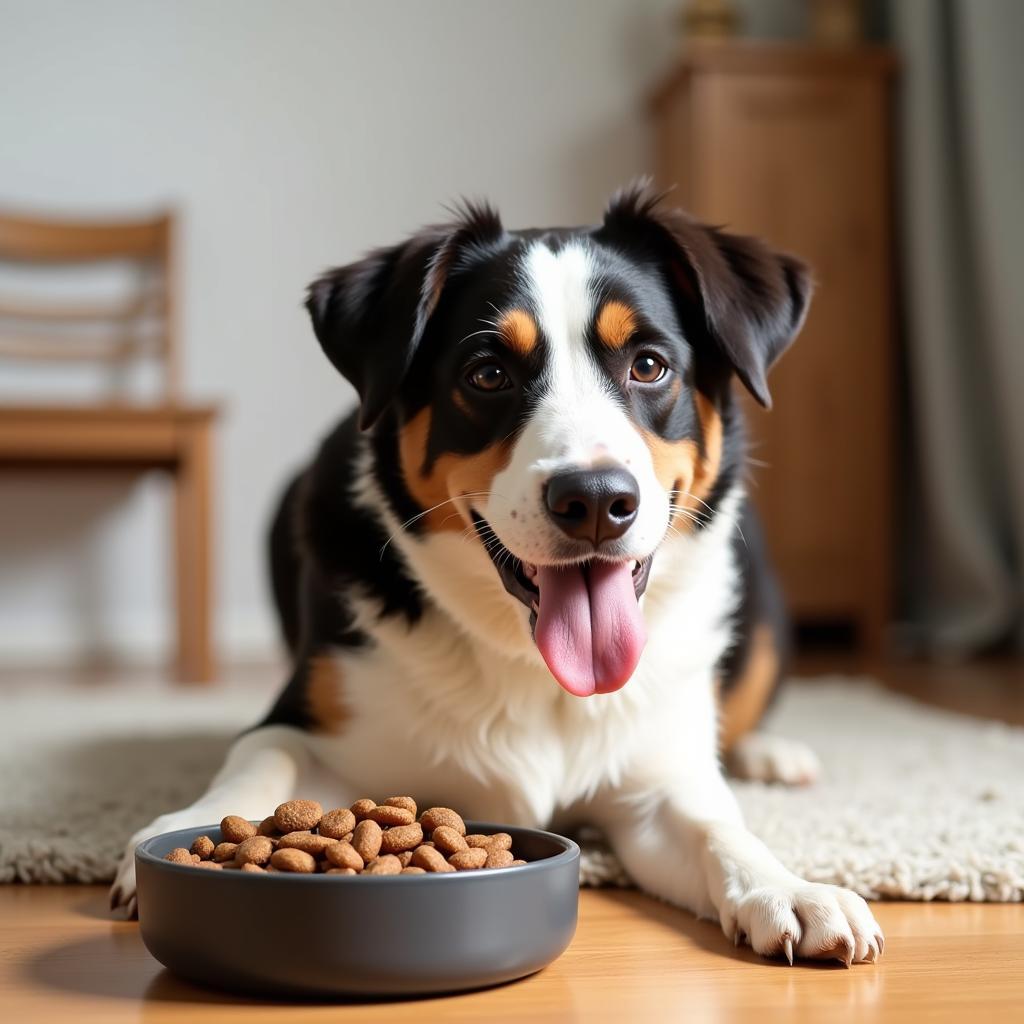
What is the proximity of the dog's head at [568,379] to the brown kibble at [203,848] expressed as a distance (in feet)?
1.27

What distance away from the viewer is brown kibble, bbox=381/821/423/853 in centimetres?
118

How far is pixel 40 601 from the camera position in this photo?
450 cm

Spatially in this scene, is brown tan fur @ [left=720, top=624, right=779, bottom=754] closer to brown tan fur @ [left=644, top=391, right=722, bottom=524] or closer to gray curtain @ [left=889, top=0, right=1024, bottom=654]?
brown tan fur @ [left=644, top=391, right=722, bottom=524]

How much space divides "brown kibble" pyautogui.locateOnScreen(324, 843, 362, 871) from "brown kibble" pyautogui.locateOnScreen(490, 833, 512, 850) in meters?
0.14

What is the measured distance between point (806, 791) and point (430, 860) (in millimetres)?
1004

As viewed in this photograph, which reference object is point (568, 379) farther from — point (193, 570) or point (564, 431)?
point (193, 570)

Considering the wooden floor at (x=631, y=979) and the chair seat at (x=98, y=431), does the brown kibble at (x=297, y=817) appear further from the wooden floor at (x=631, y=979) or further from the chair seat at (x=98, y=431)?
the chair seat at (x=98, y=431)

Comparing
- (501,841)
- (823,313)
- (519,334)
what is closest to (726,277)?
(519,334)

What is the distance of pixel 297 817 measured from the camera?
3.98ft

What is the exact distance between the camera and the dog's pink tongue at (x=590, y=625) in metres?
1.40

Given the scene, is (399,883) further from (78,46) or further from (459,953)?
Answer: (78,46)

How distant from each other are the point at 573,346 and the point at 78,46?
373 cm

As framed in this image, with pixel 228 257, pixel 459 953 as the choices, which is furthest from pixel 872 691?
pixel 228 257

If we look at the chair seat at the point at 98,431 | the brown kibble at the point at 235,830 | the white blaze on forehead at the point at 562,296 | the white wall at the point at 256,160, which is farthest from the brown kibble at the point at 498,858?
the white wall at the point at 256,160
